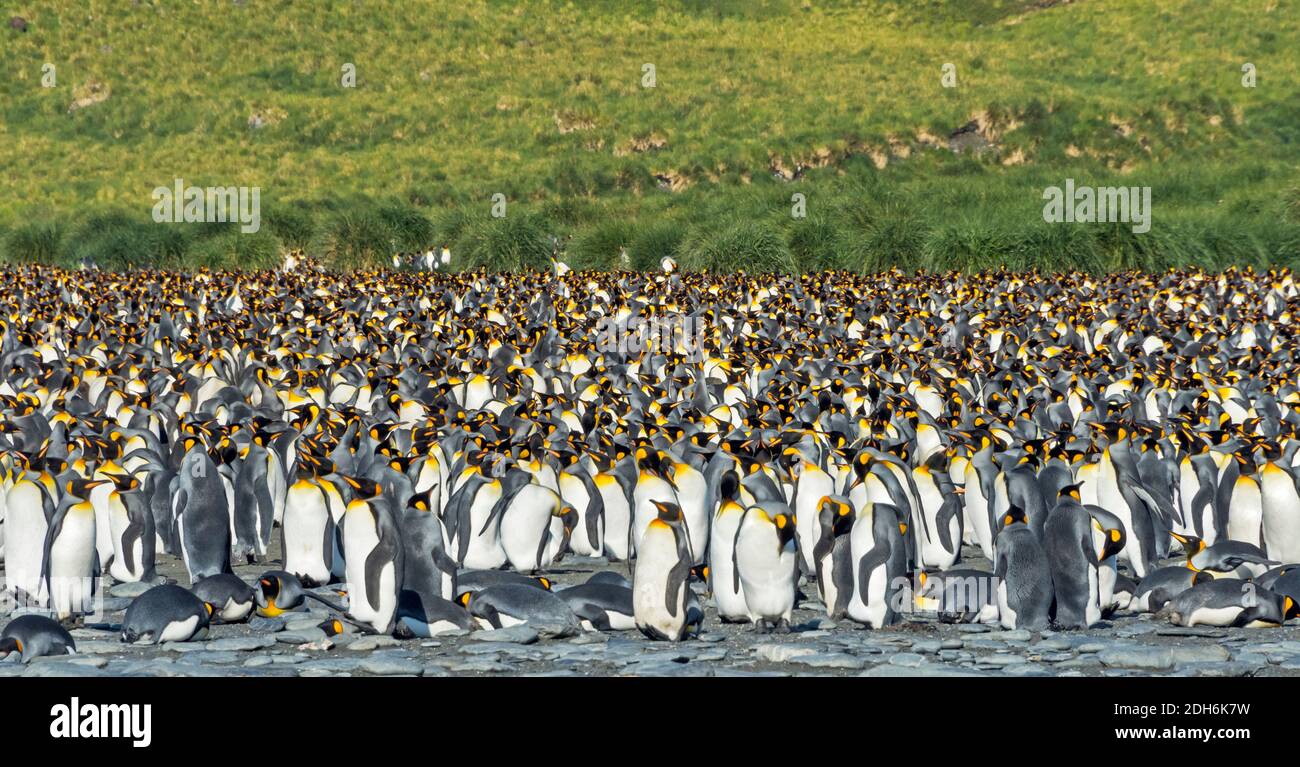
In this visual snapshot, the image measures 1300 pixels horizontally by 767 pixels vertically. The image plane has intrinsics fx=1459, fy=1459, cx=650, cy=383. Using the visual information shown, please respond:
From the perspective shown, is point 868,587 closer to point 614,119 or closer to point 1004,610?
point 1004,610

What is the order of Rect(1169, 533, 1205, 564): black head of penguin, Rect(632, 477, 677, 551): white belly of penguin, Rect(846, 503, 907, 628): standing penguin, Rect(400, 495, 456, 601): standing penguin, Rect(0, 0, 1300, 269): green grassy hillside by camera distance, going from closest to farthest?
Rect(846, 503, 907, 628): standing penguin < Rect(400, 495, 456, 601): standing penguin < Rect(1169, 533, 1205, 564): black head of penguin < Rect(632, 477, 677, 551): white belly of penguin < Rect(0, 0, 1300, 269): green grassy hillside

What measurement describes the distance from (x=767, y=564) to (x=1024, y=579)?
126cm

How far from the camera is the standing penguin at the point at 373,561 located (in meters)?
6.97

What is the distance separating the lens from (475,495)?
8.62 m

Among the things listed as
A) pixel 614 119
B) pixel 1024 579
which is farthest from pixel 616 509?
pixel 614 119

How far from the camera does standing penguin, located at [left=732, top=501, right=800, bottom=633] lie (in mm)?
7180

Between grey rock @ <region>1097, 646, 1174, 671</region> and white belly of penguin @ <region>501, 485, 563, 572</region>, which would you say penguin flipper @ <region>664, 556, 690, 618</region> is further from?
grey rock @ <region>1097, 646, 1174, 671</region>

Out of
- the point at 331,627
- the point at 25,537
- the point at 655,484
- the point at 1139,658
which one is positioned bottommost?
the point at 1139,658

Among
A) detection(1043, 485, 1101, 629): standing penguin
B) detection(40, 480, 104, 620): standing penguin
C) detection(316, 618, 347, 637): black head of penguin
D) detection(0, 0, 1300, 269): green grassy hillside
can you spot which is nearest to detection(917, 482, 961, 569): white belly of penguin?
detection(1043, 485, 1101, 629): standing penguin

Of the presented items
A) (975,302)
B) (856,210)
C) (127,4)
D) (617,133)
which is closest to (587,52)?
(617,133)

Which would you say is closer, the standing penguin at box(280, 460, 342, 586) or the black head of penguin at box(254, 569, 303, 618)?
the black head of penguin at box(254, 569, 303, 618)

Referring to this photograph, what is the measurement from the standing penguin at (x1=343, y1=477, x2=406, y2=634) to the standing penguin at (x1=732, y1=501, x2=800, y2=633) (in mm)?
1686

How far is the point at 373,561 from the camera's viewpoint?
6973 millimetres
